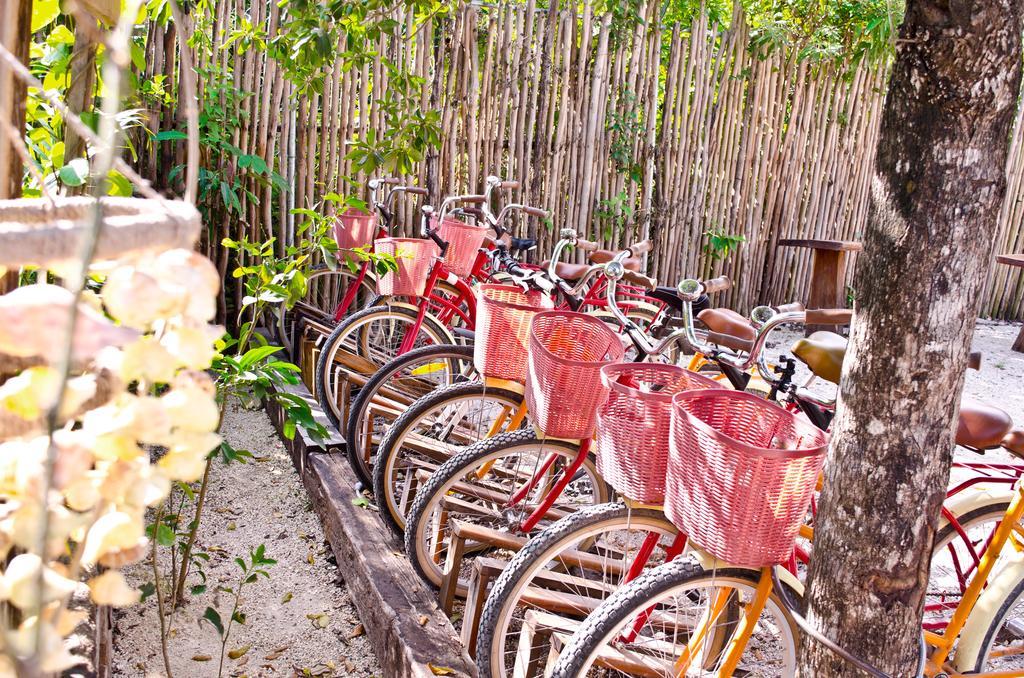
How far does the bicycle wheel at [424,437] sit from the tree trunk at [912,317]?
1.31 meters

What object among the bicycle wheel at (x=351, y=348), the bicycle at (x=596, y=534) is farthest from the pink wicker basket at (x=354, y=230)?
the bicycle at (x=596, y=534)

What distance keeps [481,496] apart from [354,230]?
170 cm

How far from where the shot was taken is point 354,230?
393cm

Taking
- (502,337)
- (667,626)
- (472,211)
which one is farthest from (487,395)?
(472,211)

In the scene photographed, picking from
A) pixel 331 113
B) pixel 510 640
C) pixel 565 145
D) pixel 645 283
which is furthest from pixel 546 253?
pixel 510 640

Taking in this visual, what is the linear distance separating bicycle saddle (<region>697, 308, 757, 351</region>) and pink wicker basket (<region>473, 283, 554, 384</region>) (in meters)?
0.50

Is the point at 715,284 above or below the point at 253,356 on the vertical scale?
above

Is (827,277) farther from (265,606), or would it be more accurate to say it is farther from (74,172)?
(74,172)

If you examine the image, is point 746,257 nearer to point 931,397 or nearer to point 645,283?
point 645,283

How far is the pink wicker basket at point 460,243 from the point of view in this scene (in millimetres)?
3809

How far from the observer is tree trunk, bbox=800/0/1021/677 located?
52.9 inches

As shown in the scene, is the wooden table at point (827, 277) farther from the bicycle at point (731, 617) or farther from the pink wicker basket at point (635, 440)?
the pink wicker basket at point (635, 440)

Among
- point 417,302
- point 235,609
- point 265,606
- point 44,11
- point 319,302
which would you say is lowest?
point 265,606

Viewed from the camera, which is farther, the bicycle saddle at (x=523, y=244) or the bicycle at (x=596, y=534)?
the bicycle saddle at (x=523, y=244)
